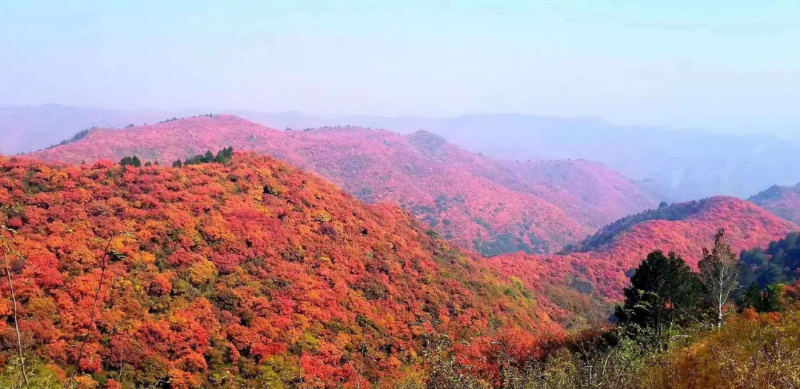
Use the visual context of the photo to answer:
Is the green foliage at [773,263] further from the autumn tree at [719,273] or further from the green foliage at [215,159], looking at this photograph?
the green foliage at [215,159]

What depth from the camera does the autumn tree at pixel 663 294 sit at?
1775cm

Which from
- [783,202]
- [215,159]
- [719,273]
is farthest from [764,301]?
[783,202]

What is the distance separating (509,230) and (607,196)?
101 meters

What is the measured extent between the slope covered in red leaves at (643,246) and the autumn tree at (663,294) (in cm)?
2807

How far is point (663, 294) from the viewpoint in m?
18.2

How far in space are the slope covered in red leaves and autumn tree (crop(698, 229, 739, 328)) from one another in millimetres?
29809

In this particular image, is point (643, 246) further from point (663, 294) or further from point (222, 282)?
point (222, 282)

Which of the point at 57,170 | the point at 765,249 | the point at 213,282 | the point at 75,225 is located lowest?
the point at 765,249

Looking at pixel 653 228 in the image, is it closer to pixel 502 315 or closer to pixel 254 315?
pixel 502 315

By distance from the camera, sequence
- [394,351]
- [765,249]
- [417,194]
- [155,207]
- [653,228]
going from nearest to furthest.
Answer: [394,351]
[155,207]
[765,249]
[653,228]
[417,194]

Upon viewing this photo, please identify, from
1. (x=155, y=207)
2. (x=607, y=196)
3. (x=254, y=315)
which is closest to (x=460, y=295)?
(x=254, y=315)

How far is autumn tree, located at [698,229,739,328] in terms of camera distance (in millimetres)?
17594

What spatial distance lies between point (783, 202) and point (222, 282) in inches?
5208

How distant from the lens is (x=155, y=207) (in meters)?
27.1
